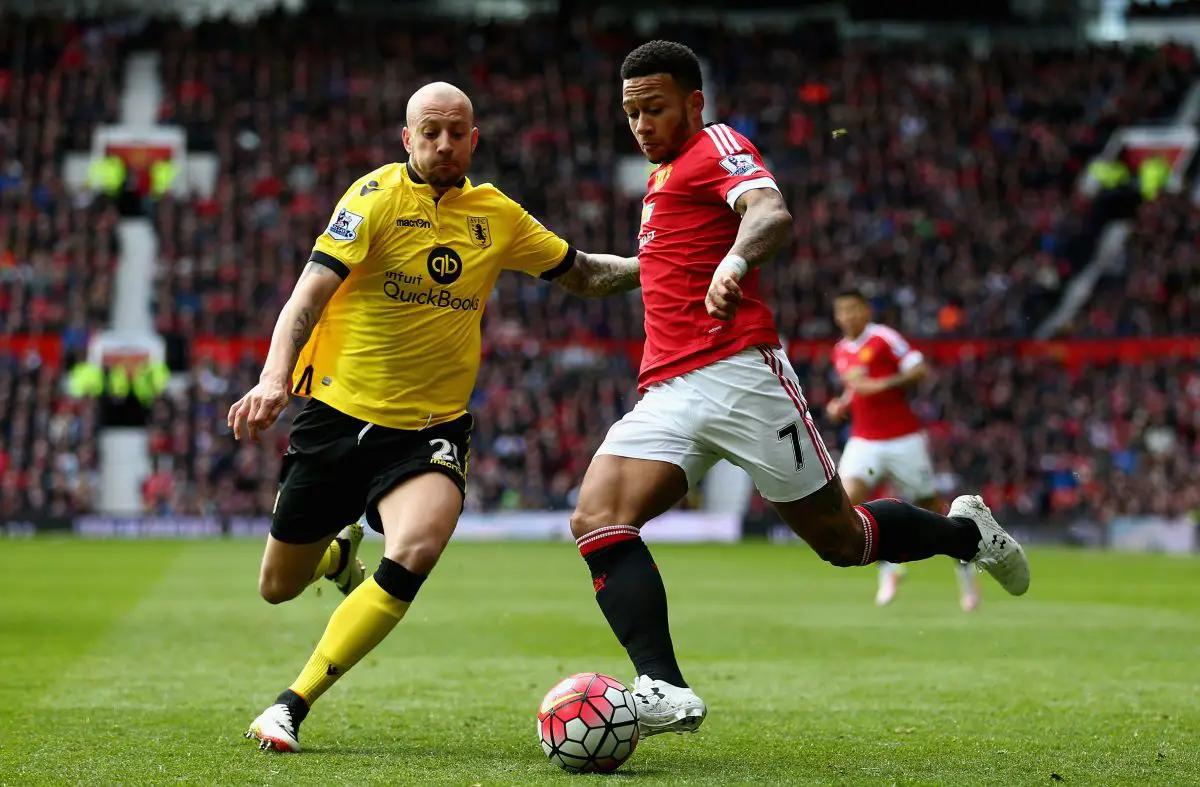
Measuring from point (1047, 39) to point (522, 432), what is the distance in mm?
21617

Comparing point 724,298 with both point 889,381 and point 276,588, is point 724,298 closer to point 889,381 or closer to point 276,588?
point 276,588

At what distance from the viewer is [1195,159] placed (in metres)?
38.6

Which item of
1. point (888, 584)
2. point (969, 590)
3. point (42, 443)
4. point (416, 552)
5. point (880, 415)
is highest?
point (416, 552)

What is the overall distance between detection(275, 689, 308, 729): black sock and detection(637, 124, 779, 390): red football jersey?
72.9 inches

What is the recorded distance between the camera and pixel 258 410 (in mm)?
5715

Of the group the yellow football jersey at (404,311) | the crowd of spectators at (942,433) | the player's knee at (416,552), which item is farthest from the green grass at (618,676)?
the crowd of spectators at (942,433)

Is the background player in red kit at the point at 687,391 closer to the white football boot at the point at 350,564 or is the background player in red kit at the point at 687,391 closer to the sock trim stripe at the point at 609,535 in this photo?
the sock trim stripe at the point at 609,535

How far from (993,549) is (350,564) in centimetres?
307

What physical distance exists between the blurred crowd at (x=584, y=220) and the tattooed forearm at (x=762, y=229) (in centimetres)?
2325

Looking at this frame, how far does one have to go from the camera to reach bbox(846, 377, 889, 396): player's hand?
13.8m

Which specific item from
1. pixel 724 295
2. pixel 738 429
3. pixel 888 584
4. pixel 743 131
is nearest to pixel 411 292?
pixel 738 429

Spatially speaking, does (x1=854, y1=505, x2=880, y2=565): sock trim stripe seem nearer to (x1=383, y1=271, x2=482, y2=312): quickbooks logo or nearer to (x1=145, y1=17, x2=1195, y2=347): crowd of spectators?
(x1=383, y1=271, x2=482, y2=312): quickbooks logo

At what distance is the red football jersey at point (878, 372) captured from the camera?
45.6 feet

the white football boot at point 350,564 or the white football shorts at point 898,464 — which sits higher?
the white football boot at point 350,564
